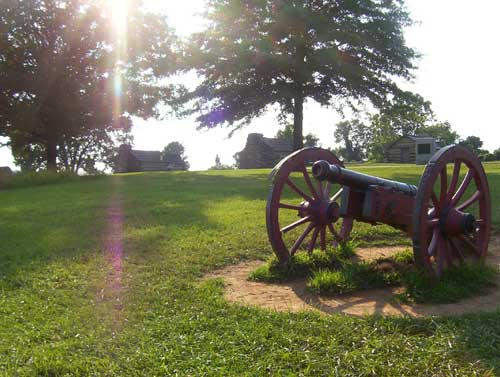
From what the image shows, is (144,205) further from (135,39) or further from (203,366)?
(135,39)

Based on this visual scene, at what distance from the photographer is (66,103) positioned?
2373 cm

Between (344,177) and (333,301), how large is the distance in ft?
3.75

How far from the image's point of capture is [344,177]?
4375mm

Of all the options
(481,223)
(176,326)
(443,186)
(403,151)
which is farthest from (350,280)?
(403,151)

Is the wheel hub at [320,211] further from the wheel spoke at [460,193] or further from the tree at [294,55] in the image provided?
the tree at [294,55]

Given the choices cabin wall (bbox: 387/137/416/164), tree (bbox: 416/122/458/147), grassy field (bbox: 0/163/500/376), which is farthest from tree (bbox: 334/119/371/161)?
grassy field (bbox: 0/163/500/376)

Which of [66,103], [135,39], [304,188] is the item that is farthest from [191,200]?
[135,39]

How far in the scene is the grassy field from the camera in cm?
282

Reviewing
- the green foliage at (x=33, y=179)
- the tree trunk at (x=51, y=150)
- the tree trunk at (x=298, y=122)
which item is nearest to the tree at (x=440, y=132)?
the tree trunk at (x=298, y=122)

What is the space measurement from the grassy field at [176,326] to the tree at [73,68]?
1783 centimetres

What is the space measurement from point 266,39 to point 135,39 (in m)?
10.9

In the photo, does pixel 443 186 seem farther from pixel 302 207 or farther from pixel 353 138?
pixel 353 138

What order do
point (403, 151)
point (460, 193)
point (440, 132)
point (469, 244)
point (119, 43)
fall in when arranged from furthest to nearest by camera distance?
1. point (440, 132)
2. point (403, 151)
3. point (119, 43)
4. point (460, 193)
5. point (469, 244)

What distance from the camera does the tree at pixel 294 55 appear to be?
1916 cm
